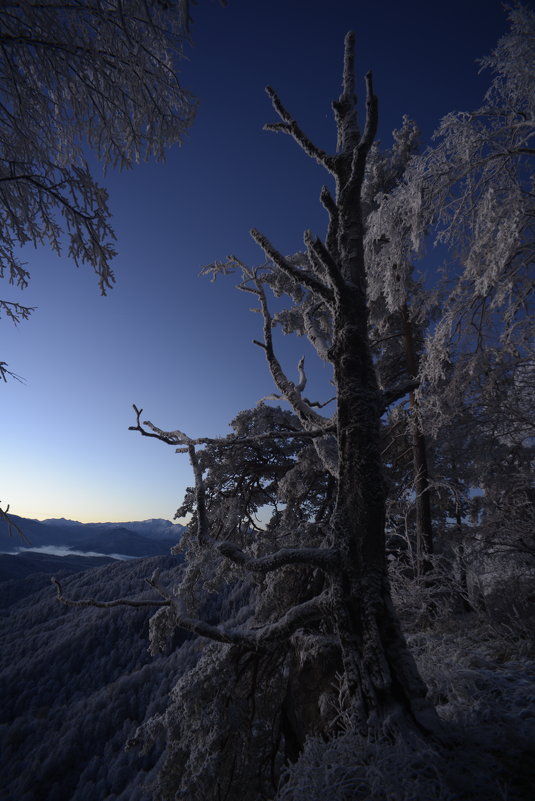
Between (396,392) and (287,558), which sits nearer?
(287,558)

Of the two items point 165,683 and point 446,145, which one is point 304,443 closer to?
point 446,145

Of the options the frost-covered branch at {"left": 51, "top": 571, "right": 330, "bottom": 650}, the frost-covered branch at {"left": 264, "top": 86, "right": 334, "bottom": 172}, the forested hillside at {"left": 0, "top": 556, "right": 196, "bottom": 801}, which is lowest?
the forested hillside at {"left": 0, "top": 556, "right": 196, "bottom": 801}

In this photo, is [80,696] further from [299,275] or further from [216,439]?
[299,275]

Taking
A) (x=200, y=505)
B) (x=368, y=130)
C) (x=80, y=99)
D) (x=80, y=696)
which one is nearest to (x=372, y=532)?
(x=200, y=505)

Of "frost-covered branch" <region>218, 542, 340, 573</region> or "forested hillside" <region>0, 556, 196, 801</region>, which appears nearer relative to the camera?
"frost-covered branch" <region>218, 542, 340, 573</region>

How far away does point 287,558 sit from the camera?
2.49 m

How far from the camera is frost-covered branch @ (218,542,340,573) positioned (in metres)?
2.34

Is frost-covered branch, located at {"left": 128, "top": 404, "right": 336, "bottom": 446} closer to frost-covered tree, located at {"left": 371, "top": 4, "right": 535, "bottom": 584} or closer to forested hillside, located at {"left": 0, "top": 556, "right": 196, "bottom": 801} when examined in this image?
frost-covered tree, located at {"left": 371, "top": 4, "right": 535, "bottom": 584}

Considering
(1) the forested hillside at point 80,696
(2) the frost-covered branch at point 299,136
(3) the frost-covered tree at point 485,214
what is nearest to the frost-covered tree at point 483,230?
(3) the frost-covered tree at point 485,214

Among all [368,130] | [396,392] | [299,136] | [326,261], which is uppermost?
[299,136]

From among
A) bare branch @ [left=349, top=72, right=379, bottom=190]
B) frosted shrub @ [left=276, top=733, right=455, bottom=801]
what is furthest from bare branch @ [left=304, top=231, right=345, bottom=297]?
frosted shrub @ [left=276, top=733, right=455, bottom=801]

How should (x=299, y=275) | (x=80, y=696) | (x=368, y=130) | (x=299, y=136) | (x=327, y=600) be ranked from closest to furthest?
(x=327, y=600)
(x=368, y=130)
(x=299, y=275)
(x=299, y=136)
(x=80, y=696)

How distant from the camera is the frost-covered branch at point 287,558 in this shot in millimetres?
2344

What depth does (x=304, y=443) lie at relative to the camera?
9266 millimetres
